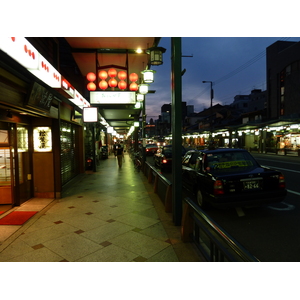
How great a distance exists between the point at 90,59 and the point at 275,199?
1108 centimetres

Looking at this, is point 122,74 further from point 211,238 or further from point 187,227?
point 211,238

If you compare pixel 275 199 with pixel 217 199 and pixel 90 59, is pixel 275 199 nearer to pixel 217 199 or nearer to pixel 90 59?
pixel 217 199

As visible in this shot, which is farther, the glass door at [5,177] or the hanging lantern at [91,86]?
the hanging lantern at [91,86]

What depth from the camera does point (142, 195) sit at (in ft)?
28.8

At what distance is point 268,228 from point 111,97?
311 inches

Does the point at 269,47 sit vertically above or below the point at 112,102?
above

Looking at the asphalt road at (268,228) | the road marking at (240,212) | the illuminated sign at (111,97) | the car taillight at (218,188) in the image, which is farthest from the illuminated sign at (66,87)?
the road marking at (240,212)

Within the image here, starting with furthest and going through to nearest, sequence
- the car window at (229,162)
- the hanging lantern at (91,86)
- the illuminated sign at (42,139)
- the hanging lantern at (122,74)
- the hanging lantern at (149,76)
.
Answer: the hanging lantern at (122,74)
the hanging lantern at (91,86)
the hanging lantern at (149,76)
the illuminated sign at (42,139)
the car window at (229,162)

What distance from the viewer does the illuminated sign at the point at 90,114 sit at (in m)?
10.9

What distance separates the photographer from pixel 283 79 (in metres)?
41.5

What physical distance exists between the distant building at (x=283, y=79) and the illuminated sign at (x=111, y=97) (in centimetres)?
3476

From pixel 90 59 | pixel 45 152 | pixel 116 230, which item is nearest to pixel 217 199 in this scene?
pixel 116 230

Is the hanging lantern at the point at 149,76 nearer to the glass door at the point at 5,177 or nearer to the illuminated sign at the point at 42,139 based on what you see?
the illuminated sign at the point at 42,139

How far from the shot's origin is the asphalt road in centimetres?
419
